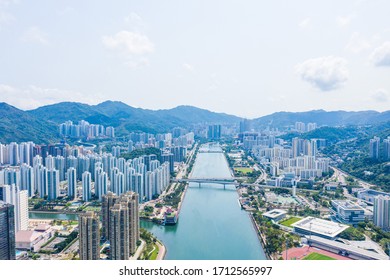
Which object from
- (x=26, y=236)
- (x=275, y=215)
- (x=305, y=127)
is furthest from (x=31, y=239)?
(x=305, y=127)

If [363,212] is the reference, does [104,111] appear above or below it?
above

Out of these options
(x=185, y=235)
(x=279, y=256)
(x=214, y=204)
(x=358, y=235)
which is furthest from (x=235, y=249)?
(x=214, y=204)

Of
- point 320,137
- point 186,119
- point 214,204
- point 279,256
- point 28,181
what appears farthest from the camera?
point 186,119

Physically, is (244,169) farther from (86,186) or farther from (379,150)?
(86,186)

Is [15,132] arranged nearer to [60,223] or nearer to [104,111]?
[60,223]

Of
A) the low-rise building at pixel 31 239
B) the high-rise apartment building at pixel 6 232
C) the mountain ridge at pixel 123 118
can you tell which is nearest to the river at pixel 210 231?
the low-rise building at pixel 31 239

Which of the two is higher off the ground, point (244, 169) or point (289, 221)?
point (244, 169)

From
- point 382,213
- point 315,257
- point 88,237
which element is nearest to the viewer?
point 88,237
